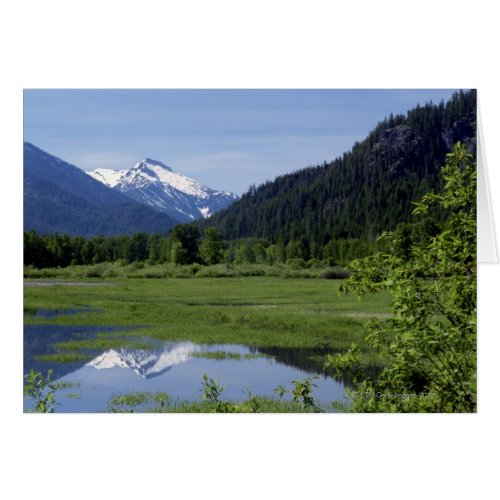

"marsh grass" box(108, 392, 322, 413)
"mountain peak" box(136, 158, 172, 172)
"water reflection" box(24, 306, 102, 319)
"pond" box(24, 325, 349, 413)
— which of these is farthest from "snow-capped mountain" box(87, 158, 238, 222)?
"marsh grass" box(108, 392, 322, 413)

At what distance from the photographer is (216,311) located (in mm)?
8883

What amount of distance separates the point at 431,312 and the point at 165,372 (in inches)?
112

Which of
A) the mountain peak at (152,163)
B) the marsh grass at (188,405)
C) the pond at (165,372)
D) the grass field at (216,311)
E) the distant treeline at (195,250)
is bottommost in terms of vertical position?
the marsh grass at (188,405)

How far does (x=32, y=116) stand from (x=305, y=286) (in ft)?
11.7

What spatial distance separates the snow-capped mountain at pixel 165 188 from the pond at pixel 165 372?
5.07ft

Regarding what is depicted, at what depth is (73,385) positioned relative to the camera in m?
8.45

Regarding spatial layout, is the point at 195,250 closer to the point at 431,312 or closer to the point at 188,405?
the point at 188,405

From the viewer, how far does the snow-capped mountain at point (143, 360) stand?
849cm

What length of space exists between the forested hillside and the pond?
140 cm

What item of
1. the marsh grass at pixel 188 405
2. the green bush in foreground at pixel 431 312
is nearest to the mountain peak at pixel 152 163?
the green bush in foreground at pixel 431 312
